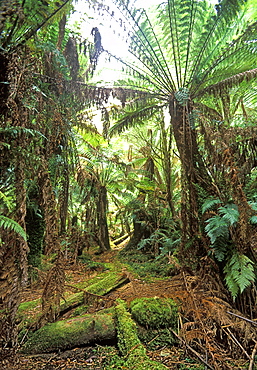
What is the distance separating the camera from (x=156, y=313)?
1.97m

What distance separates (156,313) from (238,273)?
78 cm

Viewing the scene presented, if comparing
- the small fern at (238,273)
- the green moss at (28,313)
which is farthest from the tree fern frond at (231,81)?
the green moss at (28,313)

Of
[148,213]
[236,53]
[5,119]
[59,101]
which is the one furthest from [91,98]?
[148,213]

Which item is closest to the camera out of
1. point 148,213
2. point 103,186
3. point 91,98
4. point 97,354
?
point 97,354

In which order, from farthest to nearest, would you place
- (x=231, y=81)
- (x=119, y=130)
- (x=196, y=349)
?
(x=119, y=130), (x=231, y=81), (x=196, y=349)

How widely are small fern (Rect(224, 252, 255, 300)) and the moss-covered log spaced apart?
105 cm

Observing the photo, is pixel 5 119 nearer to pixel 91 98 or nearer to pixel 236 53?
pixel 91 98

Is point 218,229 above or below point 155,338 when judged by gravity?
above

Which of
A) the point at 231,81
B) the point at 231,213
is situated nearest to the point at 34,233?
the point at 231,213

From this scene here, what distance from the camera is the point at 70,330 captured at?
1.82 metres

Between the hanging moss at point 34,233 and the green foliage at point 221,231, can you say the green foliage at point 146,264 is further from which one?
the hanging moss at point 34,233

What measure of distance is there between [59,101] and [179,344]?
2.64 meters

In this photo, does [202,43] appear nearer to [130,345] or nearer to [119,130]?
[119,130]

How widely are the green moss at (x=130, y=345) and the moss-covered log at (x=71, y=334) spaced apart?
94 millimetres
